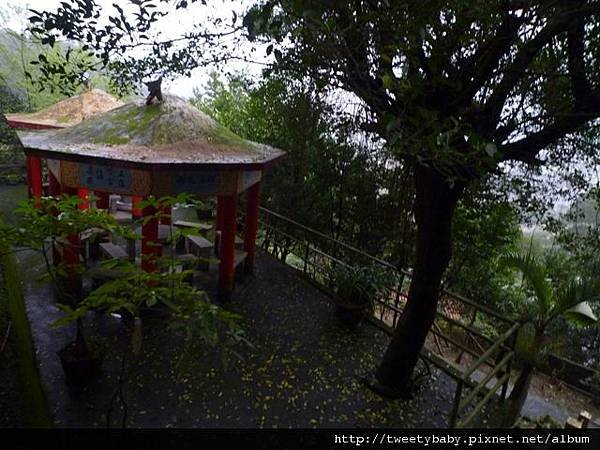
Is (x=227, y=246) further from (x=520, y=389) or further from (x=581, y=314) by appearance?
(x=581, y=314)

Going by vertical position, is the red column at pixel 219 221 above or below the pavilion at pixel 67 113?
below

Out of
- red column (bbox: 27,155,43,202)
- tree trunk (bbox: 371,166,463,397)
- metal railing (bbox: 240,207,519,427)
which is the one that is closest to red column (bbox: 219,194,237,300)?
metal railing (bbox: 240,207,519,427)

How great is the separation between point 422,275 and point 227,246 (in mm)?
3500

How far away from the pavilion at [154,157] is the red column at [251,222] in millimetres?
952

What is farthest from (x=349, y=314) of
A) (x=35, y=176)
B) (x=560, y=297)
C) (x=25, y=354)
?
(x=35, y=176)

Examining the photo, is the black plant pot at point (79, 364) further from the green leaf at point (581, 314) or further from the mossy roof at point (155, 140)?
the green leaf at point (581, 314)

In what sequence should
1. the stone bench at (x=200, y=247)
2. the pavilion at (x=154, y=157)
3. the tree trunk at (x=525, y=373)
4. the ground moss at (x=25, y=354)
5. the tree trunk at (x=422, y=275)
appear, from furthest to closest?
the stone bench at (x=200, y=247)
the pavilion at (x=154, y=157)
the tree trunk at (x=525, y=373)
the tree trunk at (x=422, y=275)
the ground moss at (x=25, y=354)

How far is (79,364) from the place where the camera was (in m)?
4.39

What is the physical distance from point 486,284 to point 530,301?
4.81ft

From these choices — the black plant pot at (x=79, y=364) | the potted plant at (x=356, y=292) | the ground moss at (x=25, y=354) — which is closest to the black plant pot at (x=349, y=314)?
the potted plant at (x=356, y=292)

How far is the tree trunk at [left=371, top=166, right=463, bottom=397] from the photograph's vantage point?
4082 mm

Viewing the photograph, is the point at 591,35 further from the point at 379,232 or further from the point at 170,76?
the point at 379,232

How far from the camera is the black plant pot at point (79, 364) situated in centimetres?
438

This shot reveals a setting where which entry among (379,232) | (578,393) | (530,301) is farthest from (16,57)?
(578,393)
